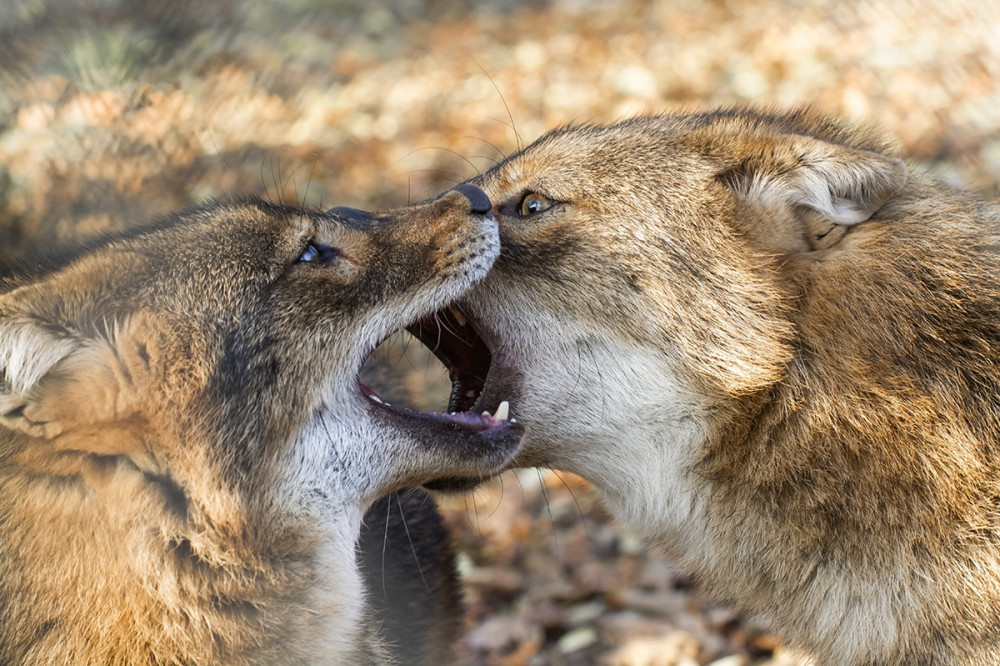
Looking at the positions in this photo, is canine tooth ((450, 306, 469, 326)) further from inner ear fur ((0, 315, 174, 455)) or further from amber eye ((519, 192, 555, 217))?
inner ear fur ((0, 315, 174, 455))

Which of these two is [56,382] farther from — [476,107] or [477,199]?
[476,107]

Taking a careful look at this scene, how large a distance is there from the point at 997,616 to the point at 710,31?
8.80 meters

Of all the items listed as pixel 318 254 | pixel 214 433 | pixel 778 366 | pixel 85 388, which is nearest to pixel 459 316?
pixel 318 254

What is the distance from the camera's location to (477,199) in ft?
11.3

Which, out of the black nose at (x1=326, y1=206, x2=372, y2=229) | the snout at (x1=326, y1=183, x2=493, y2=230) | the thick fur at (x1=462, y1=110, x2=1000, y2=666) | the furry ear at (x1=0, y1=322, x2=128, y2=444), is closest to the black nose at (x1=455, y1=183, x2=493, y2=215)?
the snout at (x1=326, y1=183, x2=493, y2=230)

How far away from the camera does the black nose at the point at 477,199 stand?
3.41 metres

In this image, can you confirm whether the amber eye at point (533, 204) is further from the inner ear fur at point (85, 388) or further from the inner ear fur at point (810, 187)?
the inner ear fur at point (85, 388)

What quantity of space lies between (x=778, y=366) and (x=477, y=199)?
1.21m

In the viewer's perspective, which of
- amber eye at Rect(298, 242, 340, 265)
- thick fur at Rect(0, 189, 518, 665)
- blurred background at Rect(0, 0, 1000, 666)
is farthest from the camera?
blurred background at Rect(0, 0, 1000, 666)

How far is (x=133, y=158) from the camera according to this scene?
16.5 feet

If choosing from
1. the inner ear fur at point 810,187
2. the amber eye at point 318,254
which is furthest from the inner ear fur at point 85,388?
the inner ear fur at point 810,187

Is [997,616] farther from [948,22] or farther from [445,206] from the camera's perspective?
[948,22]

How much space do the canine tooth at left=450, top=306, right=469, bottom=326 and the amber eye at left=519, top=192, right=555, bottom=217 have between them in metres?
0.46

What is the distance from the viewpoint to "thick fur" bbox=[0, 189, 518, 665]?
9.02ft
